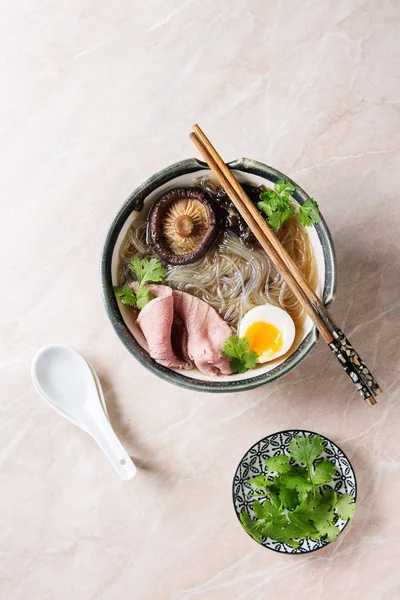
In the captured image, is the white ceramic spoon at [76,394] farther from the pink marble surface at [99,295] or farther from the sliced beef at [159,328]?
the sliced beef at [159,328]

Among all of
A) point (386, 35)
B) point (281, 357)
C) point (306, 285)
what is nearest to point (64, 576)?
point (281, 357)

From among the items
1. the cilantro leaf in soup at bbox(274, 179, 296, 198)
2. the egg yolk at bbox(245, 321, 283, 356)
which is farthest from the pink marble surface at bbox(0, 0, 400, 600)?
the cilantro leaf in soup at bbox(274, 179, 296, 198)

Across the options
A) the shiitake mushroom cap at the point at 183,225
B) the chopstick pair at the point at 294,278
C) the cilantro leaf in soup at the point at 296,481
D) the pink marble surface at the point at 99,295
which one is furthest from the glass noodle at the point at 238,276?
the cilantro leaf in soup at the point at 296,481

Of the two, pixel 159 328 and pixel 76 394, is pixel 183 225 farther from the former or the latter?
pixel 76 394

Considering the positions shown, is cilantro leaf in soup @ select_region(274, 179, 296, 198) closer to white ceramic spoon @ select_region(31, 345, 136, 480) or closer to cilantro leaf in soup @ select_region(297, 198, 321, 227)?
cilantro leaf in soup @ select_region(297, 198, 321, 227)

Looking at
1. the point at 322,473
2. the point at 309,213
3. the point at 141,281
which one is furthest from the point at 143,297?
the point at 322,473
